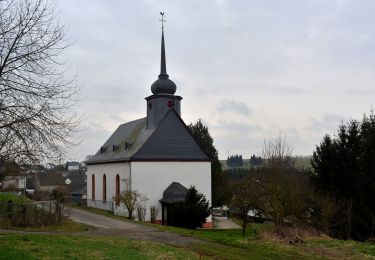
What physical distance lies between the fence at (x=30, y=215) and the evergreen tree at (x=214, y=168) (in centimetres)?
1974

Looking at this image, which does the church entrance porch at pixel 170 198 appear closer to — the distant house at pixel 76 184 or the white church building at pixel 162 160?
the white church building at pixel 162 160

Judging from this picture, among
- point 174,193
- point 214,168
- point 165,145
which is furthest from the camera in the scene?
point 214,168

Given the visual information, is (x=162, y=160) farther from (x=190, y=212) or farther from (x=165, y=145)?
(x=190, y=212)

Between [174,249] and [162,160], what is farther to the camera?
[162,160]

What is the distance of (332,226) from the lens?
963 inches

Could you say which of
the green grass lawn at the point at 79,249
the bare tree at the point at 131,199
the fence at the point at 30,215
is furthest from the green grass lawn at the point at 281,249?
the bare tree at the point at 131,199

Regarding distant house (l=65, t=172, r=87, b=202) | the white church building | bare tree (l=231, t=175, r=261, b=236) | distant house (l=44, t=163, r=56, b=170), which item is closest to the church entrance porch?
the white church building

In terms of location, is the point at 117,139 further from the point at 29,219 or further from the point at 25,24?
the point at 25,24

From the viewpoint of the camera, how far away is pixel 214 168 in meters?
47.5

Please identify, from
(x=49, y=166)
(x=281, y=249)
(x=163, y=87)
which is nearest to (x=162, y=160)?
(x=163, y=87)

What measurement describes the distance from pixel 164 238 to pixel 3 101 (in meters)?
8.87

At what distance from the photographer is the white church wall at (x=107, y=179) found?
1414 inches

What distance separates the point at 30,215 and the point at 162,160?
49.9 ft

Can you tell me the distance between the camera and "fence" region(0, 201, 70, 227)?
19.3 metres
